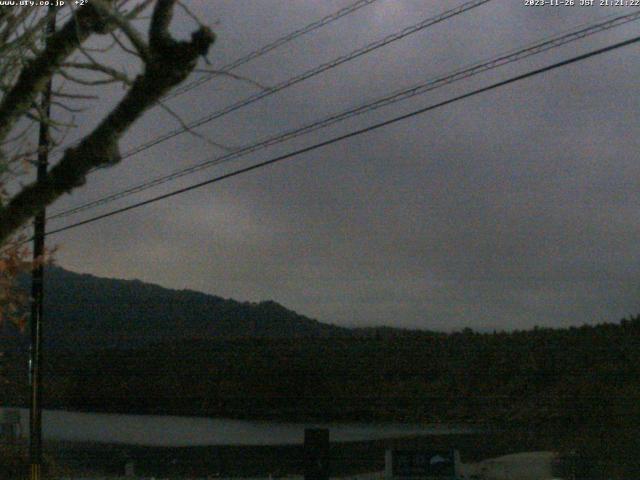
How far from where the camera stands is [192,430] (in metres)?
32.0

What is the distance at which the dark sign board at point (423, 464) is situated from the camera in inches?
645

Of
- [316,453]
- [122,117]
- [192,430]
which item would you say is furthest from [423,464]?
[192,430]

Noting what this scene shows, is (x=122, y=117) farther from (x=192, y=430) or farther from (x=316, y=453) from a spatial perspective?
(x=192, y=430)

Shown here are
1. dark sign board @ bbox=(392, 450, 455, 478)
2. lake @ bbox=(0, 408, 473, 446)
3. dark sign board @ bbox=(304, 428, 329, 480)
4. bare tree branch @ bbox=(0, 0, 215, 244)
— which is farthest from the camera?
lake @ bbox=(0, 408, 473, 446)

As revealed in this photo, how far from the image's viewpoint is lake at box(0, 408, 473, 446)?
2908cm

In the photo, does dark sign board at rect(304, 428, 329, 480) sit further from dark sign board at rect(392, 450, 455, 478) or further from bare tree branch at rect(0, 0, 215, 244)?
bare tree branch at rect(0, 0, 215, 244)

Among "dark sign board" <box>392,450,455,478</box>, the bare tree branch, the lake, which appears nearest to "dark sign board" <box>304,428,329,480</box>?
"dark sign board" <box>392,450,455,478</box>

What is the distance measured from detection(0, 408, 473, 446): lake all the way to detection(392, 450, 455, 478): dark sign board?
10.9 metres

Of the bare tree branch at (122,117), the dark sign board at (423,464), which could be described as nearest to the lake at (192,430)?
the dark sign board at (423,464)

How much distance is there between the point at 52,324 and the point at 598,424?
23.0 m

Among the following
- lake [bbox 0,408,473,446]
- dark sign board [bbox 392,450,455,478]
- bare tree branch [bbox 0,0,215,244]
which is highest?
bare tree branch [bbox 0,0,215,244]

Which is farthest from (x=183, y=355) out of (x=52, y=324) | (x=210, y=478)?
(x=210, y=478)

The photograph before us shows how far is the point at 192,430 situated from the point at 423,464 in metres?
17.0

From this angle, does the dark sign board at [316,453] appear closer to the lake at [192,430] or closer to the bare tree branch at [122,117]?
the lake at [192,430]
